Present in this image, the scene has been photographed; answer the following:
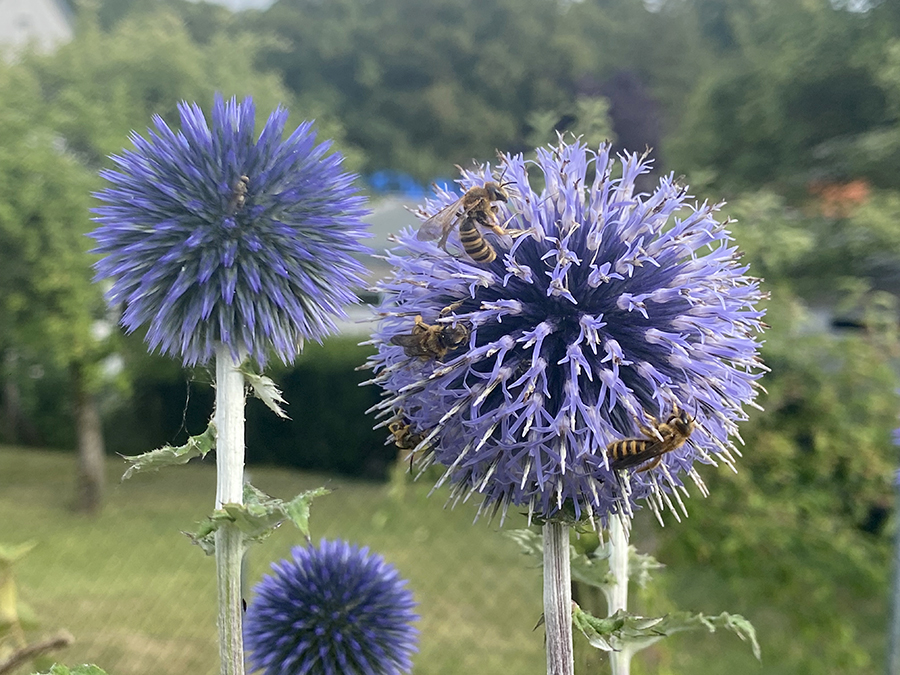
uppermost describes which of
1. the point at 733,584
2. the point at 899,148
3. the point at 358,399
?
the point at 899,148

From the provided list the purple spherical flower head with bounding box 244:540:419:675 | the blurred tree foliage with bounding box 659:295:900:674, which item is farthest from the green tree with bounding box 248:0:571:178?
the purple spherical flower head with bounding box 244:540:419:675

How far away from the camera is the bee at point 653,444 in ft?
4.23

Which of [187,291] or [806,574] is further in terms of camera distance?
[806,574]

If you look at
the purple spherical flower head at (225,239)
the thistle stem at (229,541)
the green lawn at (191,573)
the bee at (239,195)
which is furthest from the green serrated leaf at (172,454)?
the green lawn at (191,573)

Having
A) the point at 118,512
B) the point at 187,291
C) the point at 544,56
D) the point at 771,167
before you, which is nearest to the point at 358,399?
the point at 118,512

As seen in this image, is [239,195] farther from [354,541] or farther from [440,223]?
[354,541]

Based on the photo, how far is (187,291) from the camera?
5.02 ft

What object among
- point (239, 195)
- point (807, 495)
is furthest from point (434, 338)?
point (807, 495)

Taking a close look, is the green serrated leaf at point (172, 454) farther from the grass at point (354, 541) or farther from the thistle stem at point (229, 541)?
the grass at point (354, 541)

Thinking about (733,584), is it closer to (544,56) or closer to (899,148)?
(899,148)

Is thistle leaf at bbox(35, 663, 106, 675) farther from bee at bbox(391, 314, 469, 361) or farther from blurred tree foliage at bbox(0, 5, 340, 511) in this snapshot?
blurred tree foliage at bbox(0, 5, 340, 511)

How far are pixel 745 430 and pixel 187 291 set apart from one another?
4430 mm

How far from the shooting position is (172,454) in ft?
4.47

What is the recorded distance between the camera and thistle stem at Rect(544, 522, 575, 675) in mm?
1281
